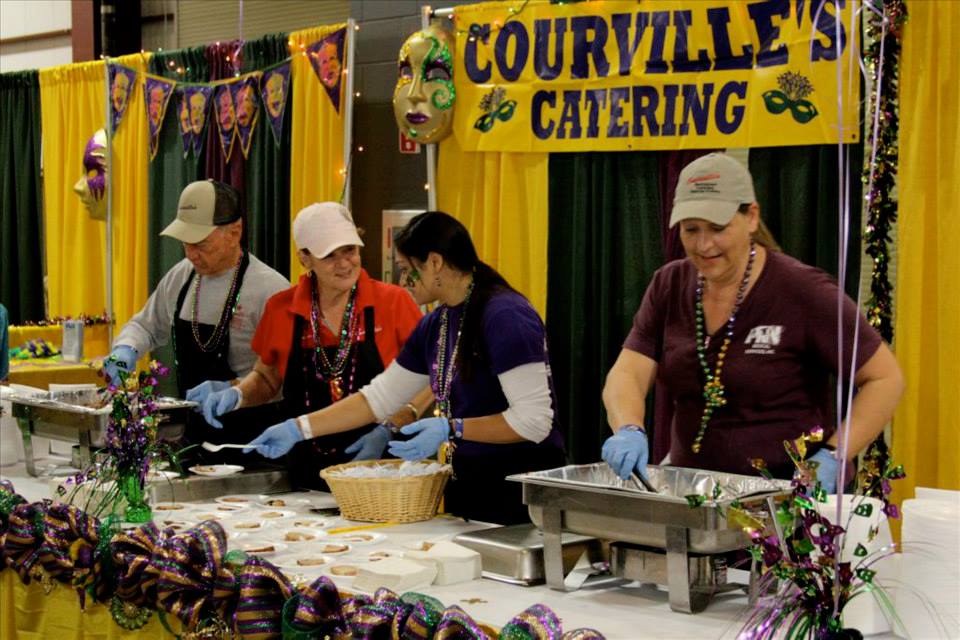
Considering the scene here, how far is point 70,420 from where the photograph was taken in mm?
3145

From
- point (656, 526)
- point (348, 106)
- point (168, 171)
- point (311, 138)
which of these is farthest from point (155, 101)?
point (656, 526)

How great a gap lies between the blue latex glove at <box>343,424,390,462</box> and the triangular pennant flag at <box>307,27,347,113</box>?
3.11 meters

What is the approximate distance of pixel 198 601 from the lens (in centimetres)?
214

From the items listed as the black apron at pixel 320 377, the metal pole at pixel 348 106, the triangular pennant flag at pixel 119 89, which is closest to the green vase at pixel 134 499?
the black apron at pixel 320 377

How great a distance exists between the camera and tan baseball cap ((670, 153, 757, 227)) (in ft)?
8.11

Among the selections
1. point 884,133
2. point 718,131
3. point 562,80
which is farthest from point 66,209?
point 884,133

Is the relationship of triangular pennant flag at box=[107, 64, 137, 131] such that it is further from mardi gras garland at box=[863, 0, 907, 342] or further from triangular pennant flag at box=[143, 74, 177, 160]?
mardi gras garland at box=[863, 0, 907, 342]

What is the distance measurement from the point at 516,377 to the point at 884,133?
1.96 metres

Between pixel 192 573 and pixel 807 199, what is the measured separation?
294 cm

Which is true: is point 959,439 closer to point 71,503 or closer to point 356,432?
point 356,432

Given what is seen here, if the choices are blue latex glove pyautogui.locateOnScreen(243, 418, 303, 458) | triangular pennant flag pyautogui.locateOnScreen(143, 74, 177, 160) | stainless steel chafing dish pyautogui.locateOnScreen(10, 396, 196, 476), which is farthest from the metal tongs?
triangular pennant flag pyautogui.locateOnScreen(143, 74, 177, 160)

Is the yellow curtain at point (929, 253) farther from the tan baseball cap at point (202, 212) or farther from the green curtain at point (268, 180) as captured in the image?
the green curtain at point (268, 180)

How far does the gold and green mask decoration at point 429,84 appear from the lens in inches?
204

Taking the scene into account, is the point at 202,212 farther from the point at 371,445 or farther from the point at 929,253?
the point at 929,253
